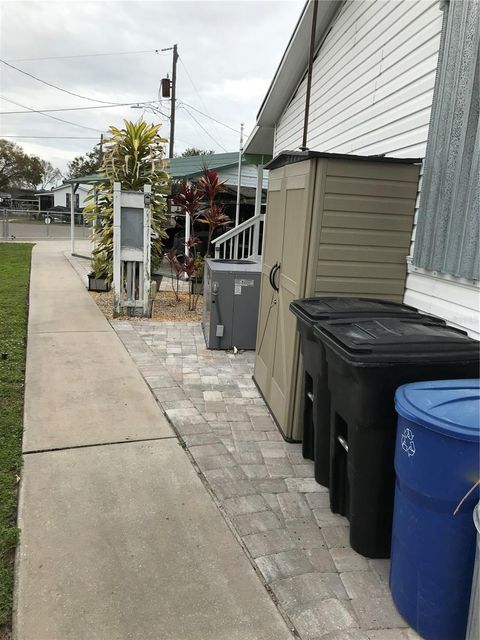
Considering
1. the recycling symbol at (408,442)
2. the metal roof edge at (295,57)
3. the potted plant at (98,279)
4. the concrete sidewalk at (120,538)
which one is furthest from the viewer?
the potted plant at (98,279)

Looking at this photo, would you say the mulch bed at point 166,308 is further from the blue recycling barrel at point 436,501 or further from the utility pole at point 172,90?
the utility pole at point 172,90

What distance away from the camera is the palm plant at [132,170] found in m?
8.30

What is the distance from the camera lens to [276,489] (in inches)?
123

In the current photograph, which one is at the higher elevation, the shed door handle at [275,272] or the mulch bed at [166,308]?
the shed door handle at [275,272]

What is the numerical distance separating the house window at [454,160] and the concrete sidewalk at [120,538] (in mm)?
2200

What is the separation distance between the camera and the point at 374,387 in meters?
2.24

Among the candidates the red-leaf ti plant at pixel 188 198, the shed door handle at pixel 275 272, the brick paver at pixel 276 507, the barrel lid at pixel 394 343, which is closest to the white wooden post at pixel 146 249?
the red-leaf ti plant at pixel 188 198

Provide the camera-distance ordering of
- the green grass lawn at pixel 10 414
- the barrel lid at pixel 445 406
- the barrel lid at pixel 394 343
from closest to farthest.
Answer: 1. the barrel lid at pixel 445 406
2. the barrel lid at pixel 394 343
3. the green grass lawn at pixel 10 414

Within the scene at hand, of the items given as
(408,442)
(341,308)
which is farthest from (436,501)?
(341,308)

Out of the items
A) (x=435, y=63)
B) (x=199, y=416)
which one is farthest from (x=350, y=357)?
(x=435, y=63)

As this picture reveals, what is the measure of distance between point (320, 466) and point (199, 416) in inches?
52.3

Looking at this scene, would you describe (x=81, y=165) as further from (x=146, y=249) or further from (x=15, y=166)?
(x=146, y=249)

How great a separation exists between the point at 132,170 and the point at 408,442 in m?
7.56

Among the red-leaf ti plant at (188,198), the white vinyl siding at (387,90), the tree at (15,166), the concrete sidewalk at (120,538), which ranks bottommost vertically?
the concrete sidewalk at (120,538)
